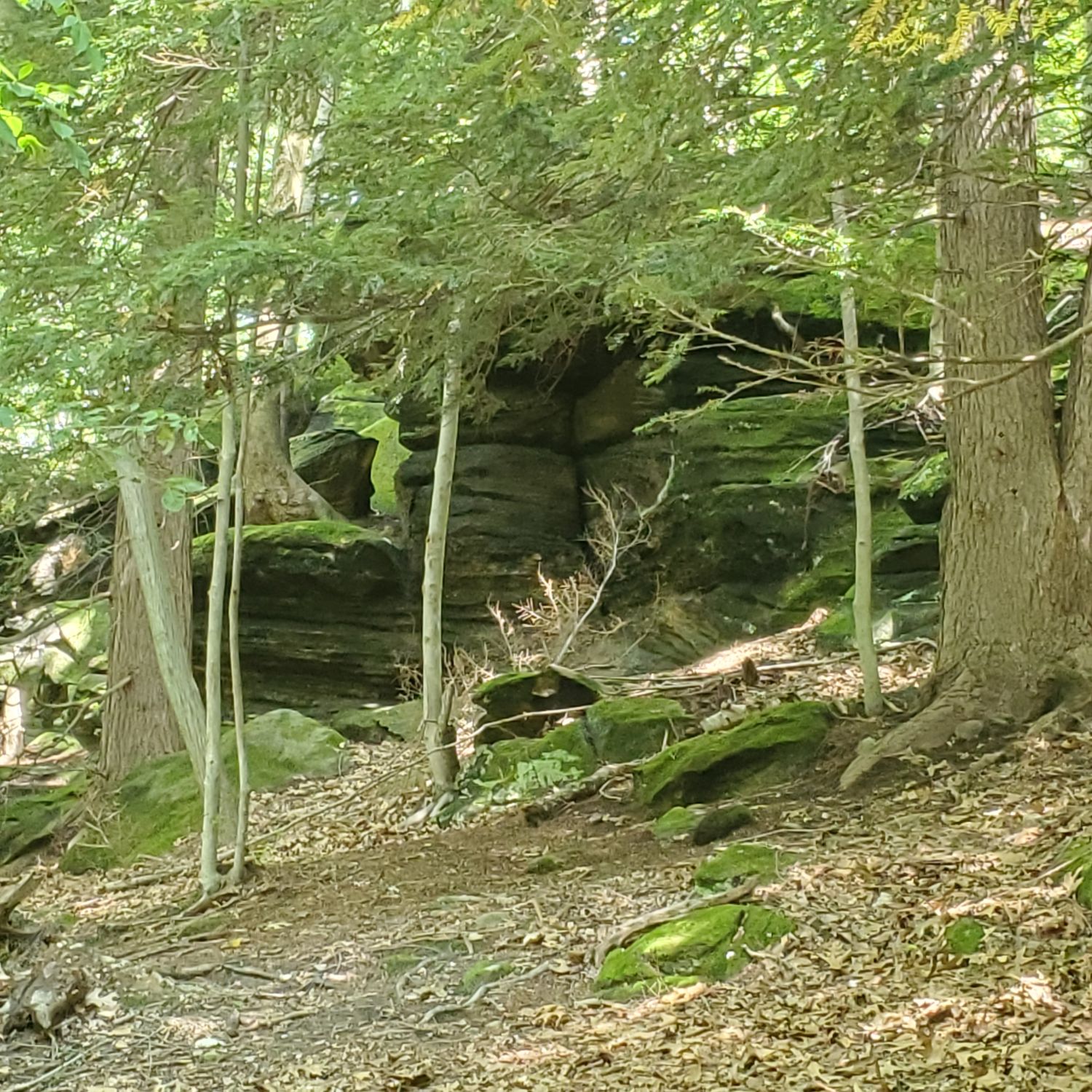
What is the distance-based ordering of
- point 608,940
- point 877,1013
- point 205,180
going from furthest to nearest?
point 205,180 → point 608,940 → point 877,1013

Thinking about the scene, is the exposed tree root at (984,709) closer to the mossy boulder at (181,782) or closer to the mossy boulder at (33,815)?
the mossy boulder at (181,782)

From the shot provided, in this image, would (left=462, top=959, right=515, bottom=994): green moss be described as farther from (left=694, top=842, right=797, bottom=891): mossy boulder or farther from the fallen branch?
the fallen branch

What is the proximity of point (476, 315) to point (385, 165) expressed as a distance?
1.46m

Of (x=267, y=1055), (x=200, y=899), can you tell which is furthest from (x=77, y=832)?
(x=267, y=1055)

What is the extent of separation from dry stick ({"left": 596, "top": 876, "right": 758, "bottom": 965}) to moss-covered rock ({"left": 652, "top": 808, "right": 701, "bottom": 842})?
1.67 m

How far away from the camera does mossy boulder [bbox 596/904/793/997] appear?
480 centimetres

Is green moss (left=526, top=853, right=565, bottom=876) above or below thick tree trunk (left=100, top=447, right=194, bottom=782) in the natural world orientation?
below

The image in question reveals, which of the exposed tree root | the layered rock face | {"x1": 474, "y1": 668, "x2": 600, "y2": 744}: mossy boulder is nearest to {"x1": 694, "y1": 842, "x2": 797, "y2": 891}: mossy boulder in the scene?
the exposed tree root

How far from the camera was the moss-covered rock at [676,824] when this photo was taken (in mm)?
7191

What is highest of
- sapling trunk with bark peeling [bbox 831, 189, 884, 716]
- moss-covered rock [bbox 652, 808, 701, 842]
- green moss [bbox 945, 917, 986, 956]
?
sapling trunk with bark peeling [bbox 831, 189, 884, 716]

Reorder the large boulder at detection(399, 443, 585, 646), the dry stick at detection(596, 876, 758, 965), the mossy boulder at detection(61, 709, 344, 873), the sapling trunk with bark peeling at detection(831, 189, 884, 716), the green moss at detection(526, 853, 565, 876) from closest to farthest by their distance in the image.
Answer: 1. the dry stick at detection(596, 876, 758, 965)
2. the green moss at detection(526, 853, 565, 876)
3. the sapling trunk with bark peeling at detection(831, 189, 884, 716)
4. the mossy boulder at detection(61, 709, 344, 873)
5. the large boulder at detection(399, 443, 585, 646)

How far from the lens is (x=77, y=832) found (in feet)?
38.7

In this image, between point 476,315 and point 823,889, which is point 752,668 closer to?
point 476,315

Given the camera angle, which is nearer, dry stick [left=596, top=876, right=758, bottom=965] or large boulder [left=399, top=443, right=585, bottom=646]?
dry stick [left=596, top=876, right=758, bottom=965]
